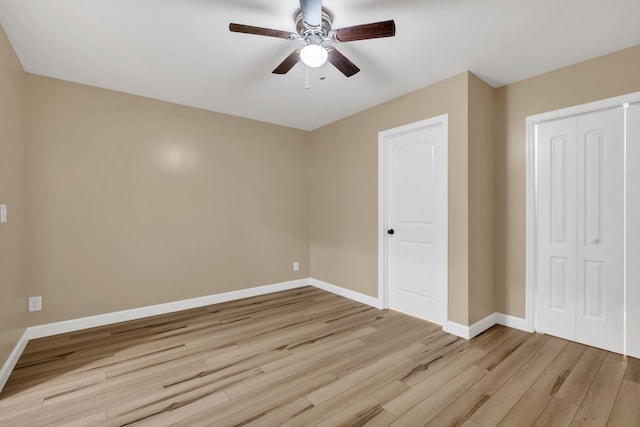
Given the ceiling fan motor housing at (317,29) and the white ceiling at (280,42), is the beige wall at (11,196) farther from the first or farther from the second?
the ceiling fan motor housing at (317,29)

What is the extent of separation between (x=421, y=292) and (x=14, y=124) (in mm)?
4074

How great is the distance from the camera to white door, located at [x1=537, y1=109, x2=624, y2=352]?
2.45 m

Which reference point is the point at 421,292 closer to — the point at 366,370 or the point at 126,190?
the point at 366,370

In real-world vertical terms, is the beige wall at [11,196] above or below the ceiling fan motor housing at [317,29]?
below

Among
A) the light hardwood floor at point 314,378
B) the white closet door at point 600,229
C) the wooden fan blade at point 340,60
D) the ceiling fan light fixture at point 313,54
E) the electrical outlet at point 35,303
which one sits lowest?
the light hardwood floor at point 314,378

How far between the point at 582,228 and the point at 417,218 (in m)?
1.43

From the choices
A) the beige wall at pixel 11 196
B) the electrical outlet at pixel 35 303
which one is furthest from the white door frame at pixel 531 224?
the electrical outlet at pixel 35 303

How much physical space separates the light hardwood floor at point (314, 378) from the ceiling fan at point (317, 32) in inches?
90.9

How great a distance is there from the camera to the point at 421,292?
327 centimetres

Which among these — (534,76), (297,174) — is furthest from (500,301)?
(297,174)

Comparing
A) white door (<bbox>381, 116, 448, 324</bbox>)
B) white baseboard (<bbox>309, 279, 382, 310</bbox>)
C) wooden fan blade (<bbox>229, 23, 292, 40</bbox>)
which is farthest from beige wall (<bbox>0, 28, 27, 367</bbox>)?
white door (<bbox>381, 116, 448, 324</bbox>)

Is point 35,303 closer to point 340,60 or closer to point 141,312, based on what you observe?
point 141,312

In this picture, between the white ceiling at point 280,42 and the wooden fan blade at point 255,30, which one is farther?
the white ceiling at point 280,42

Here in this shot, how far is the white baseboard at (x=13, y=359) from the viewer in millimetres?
2062
